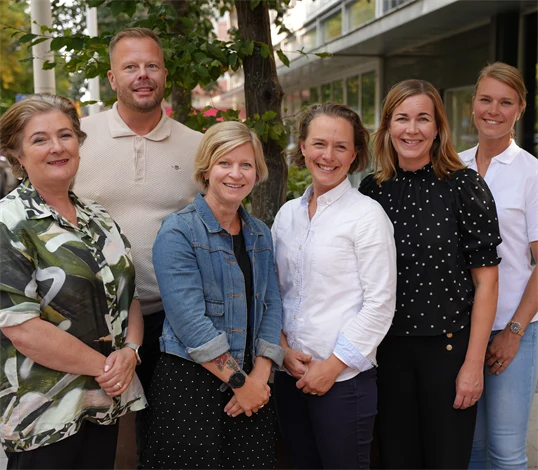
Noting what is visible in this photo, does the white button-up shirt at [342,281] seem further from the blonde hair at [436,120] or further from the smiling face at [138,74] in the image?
the smiling face at [138,74]

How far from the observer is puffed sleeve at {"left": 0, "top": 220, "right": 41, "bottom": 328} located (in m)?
2.23

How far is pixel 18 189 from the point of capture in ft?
8.04

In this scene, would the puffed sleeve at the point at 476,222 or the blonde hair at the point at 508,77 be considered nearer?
the puffed sleeve at the point at 476,222

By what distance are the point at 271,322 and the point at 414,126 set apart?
3.46 feet

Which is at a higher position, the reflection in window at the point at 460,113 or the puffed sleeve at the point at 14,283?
the reflection in window at the point at 460,113

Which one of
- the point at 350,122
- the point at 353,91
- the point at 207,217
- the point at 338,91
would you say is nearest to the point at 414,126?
the point at 350,122

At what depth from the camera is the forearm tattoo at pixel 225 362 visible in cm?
259

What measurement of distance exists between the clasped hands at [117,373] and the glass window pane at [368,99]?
14.9 metres

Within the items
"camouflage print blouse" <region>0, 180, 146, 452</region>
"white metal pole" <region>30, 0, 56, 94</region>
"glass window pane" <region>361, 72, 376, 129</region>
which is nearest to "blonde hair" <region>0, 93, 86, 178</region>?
"camouflage print blouse" <region>0, 180, 146, 452</region>

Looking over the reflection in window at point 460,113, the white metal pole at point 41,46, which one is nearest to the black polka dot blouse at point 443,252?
the white metal pole at point 41,46

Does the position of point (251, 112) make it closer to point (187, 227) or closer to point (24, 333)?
point (187, 227)

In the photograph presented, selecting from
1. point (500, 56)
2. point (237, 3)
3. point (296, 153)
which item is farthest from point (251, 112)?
point (500, 56)

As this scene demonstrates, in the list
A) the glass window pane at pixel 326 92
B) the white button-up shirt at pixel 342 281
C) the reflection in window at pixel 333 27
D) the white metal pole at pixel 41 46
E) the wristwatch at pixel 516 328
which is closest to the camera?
the white button-up shirt at pixel 342 281

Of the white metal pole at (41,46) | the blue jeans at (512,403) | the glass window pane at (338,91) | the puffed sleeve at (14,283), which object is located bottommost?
the blue jeans at (512,403)
